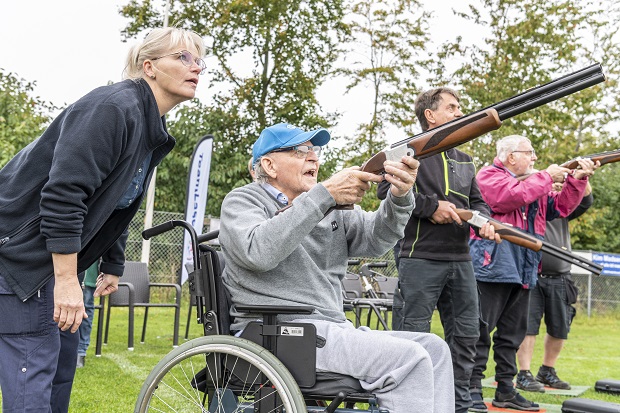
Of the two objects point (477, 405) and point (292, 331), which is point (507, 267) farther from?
point (292, 331)

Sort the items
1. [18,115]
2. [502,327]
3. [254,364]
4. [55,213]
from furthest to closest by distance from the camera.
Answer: [18,115], [502,327], [254,364], [55,213]

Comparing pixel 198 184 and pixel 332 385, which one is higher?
pixel 198 184

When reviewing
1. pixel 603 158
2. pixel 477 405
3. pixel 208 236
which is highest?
pixel 603 158

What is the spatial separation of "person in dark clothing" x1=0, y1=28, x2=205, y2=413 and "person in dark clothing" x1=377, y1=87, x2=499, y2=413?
2224 millimetres

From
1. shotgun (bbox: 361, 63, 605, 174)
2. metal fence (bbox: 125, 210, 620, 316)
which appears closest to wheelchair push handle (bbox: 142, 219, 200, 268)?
shotgun (bbox: 361, 63, 605, 174)

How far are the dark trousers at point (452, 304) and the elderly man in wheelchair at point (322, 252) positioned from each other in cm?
150

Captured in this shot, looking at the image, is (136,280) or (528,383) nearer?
(528,383)

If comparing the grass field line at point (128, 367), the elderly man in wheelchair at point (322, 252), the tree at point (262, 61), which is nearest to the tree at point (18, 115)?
the tree at point (262, 61)

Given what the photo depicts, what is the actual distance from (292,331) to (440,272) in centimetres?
214

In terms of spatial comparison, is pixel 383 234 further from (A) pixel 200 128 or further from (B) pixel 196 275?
(A) pixel 200 128

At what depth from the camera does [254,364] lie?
2764 mm

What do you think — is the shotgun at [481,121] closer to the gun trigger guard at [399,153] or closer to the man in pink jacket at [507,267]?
the gun trigger guard at [399,153]

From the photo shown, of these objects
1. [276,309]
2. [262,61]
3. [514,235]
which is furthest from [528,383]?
[262,61]

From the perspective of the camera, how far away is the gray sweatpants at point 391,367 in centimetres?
270
